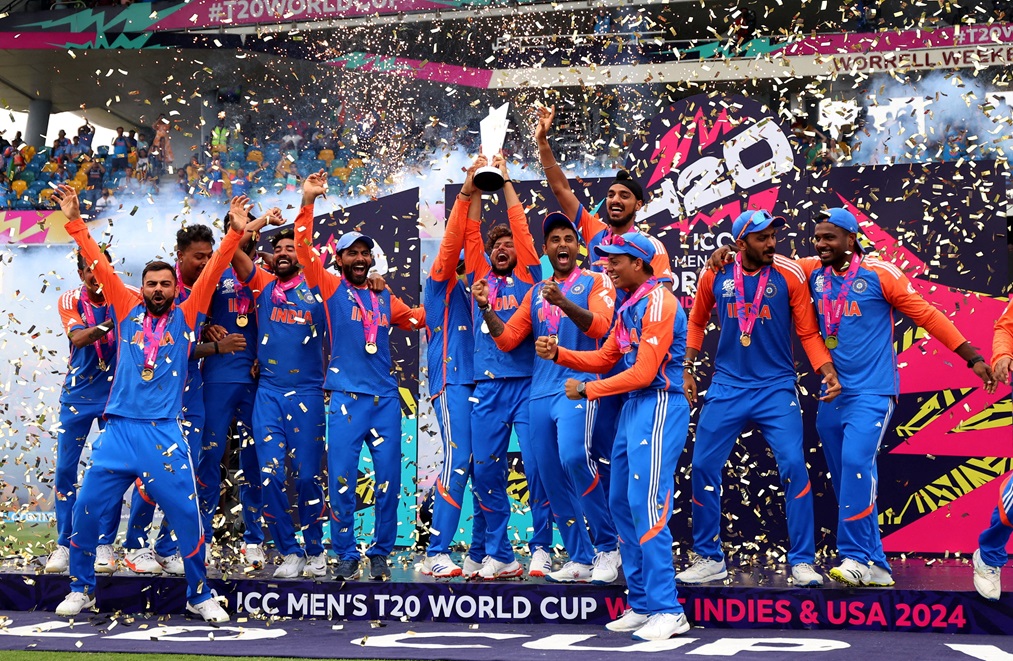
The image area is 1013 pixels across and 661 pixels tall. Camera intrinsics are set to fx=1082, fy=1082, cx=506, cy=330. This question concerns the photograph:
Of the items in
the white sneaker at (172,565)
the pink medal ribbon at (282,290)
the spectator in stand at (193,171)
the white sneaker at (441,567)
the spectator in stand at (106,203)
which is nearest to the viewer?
the white sneaker at (441,567)

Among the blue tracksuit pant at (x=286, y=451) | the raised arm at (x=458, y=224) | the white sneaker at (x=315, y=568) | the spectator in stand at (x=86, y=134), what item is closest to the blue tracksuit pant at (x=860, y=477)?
the raised arm at (x=458, y=224)

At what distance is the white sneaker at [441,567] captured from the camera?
21.0 feet

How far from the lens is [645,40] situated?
1169 cm

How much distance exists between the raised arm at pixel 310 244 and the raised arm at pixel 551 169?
1.36 metres

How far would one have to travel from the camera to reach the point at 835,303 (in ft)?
20.8

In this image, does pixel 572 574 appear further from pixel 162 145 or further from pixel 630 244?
pixel 162 145

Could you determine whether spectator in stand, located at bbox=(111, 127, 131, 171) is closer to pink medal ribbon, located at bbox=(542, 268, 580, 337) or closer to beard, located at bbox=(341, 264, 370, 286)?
beard, located at bbox=(341, 264, 370, 286)

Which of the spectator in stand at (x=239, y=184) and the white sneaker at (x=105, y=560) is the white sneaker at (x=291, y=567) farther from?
the spectator in stand at (x=239, y=184)

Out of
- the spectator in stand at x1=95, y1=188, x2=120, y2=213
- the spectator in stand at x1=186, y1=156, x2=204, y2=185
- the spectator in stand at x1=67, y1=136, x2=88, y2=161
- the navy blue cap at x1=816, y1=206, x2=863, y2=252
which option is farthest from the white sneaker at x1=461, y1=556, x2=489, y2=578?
the spectator in stand at x1=67, y1=136, x2=88, y2=161

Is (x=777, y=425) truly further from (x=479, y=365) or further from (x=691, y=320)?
(x=479, y=365)

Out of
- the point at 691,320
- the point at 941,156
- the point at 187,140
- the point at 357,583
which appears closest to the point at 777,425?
the point at 691,320

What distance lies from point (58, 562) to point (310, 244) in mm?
2556

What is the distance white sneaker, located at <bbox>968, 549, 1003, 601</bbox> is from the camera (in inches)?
217

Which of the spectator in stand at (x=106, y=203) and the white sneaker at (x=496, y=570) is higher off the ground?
the spectator in stand at (x=106, y=203)
